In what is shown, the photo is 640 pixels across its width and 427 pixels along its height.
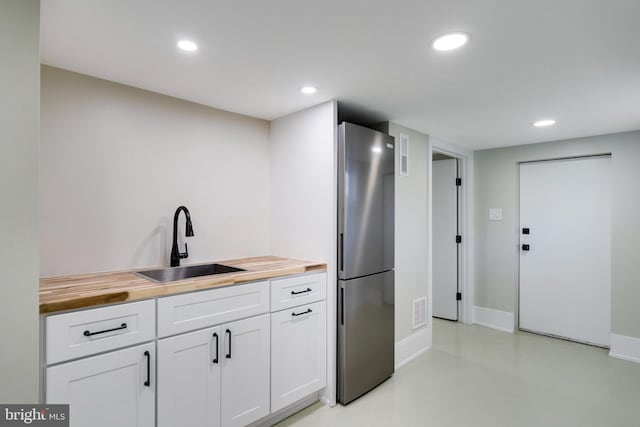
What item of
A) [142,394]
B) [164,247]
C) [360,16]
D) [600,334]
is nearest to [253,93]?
[360,16]

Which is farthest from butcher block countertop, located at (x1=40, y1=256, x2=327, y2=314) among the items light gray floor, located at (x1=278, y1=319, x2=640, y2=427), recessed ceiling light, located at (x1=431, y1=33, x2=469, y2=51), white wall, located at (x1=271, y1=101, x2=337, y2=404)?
recessed ceiling light, located at (x1=431, y1=33, x2=469, y2=51)

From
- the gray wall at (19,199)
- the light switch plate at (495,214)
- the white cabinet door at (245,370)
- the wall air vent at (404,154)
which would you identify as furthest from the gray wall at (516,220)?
the gray wall at (19,199)

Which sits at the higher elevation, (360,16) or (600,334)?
(360,16)

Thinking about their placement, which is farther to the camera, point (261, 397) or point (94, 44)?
point (261, 397)

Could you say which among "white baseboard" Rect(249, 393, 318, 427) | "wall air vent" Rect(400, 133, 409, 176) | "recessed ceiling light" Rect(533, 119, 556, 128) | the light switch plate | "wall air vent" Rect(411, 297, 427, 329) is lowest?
"white baseboard" Rect(249, 393, 318, 427)

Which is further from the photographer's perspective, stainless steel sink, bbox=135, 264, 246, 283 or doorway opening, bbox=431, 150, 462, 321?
doorway opening, bbox=431, 150, 462, 321

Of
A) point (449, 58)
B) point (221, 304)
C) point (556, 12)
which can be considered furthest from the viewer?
point (221, 304)

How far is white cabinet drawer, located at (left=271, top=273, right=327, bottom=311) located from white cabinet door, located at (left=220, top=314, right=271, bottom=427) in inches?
5.5

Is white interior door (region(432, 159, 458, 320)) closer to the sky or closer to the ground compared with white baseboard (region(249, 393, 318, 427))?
closer to the sky

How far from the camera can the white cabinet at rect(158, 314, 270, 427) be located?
1.67m

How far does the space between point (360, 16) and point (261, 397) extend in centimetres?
219

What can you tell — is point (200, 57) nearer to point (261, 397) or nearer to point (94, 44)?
point (94, 44)

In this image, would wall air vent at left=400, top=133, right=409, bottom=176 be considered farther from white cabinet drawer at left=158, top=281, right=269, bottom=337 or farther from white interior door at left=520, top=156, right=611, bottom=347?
white interior door at left=520, top=156, right=611, bottom=347

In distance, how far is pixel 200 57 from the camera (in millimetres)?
1737
